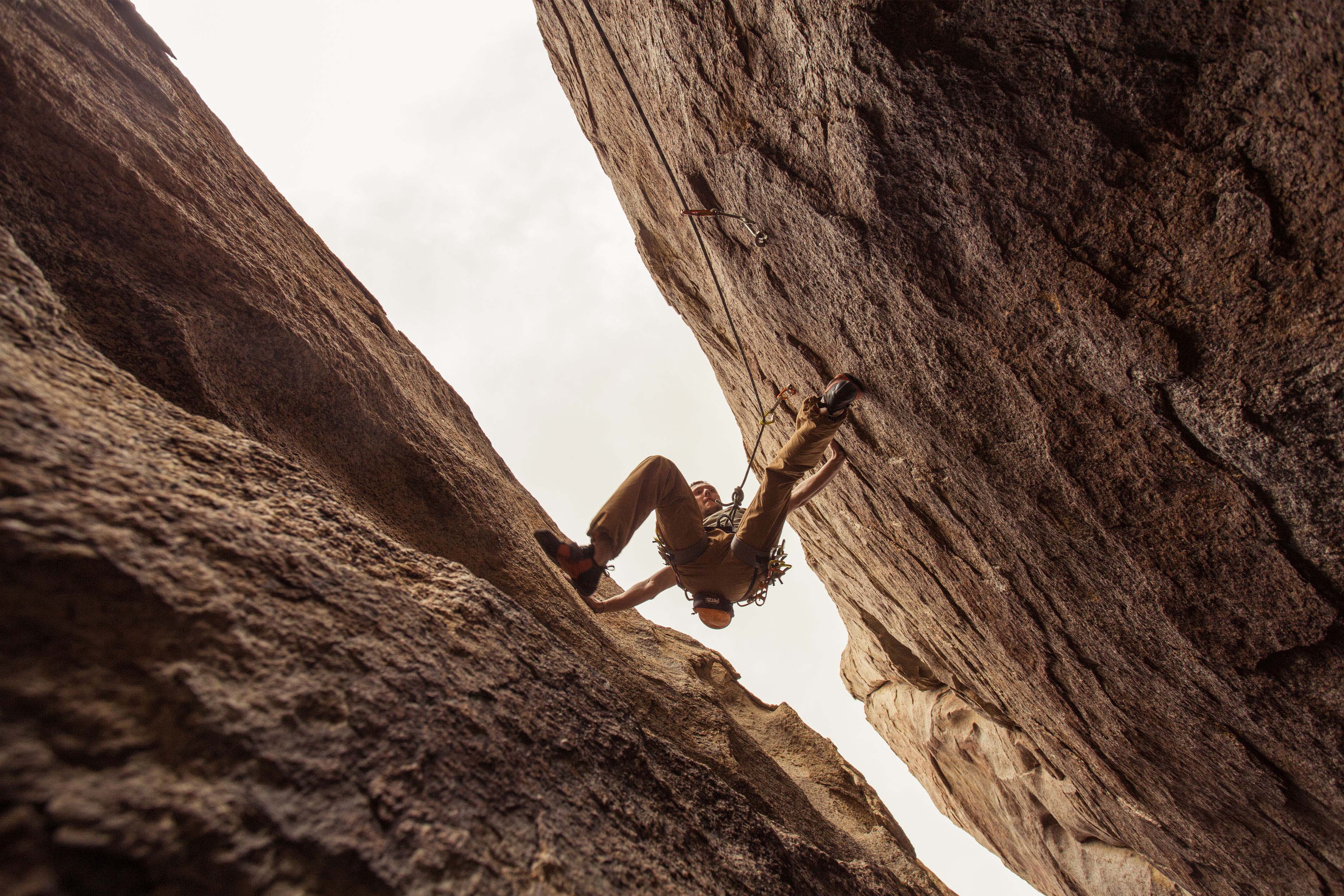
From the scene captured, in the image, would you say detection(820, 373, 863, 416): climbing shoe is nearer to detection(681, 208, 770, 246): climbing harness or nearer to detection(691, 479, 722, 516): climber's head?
detection(681, 208, 770, 246): climbing harness

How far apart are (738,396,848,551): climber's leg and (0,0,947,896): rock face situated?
5.39 feet

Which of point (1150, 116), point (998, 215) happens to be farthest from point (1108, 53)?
point (998, 215)

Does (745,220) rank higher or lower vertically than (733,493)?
higher

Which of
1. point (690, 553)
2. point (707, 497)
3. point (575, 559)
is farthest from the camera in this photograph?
point (707, 497)

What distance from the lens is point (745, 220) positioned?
4.33 m

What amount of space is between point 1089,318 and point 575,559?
3494 mm

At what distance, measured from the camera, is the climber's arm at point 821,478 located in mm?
5379

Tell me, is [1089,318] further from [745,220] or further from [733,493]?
[733,493]

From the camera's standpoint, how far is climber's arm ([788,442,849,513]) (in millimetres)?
5379

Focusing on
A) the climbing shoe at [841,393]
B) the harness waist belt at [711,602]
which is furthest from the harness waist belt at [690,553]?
the climbing shoe at [841,393]

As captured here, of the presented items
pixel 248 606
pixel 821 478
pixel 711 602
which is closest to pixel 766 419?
pixel 821 478

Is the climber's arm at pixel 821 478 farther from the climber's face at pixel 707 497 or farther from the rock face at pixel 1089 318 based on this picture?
the climber's face at pixel 707 497

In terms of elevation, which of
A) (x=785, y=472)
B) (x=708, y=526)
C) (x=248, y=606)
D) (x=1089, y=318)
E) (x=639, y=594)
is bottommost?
(x=248, y=606)

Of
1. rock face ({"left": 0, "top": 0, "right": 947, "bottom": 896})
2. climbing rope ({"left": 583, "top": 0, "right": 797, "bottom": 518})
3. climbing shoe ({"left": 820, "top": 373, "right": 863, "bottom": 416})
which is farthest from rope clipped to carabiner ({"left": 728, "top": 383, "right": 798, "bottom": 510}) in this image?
rock face ({"left": 0, "top": 0, "right": 947, "bottom": 896})
